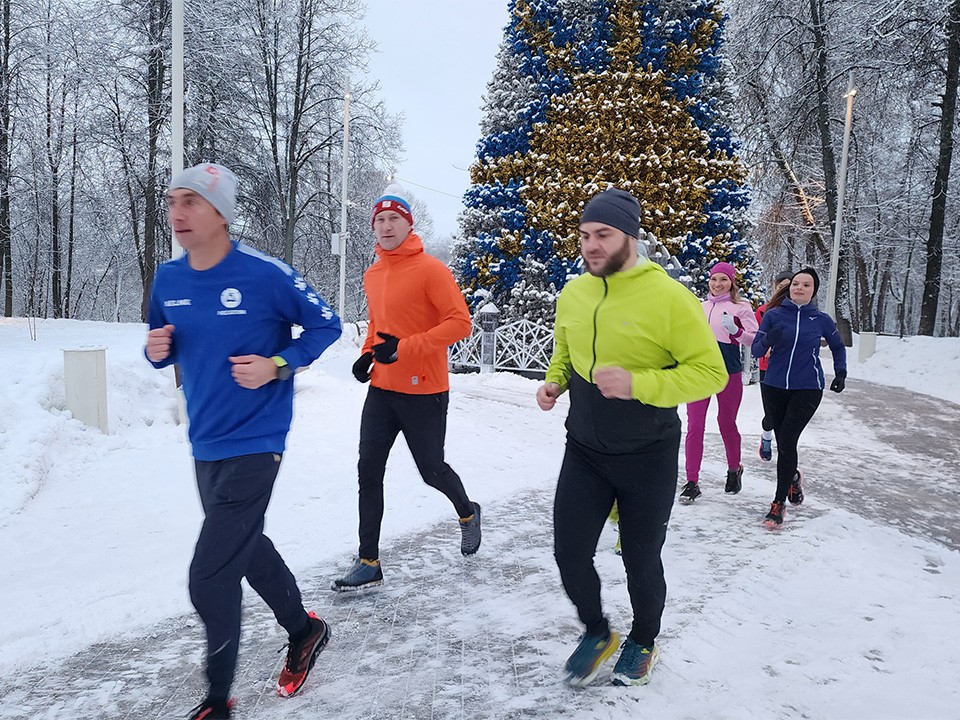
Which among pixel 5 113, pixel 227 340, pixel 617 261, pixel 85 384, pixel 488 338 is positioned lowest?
pixel 85 384

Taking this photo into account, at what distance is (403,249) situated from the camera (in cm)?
384

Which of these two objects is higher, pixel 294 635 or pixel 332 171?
pixel 332 171

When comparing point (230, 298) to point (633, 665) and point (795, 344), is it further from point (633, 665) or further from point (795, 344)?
point (795, 344)

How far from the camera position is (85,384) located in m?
6.27

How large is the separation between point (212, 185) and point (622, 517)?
2090 millimetres

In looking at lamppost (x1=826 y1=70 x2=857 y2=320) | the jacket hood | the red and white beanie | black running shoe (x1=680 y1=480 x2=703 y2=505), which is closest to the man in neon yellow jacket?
the jacket hood

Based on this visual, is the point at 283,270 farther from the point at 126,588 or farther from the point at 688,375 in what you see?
the point at 126,588

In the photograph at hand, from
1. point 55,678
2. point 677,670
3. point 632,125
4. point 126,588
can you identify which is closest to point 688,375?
point 677,670

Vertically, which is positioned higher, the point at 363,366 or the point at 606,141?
the point at 606,141

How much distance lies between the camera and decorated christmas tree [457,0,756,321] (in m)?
13.8

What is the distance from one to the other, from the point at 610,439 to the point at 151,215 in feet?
70.0

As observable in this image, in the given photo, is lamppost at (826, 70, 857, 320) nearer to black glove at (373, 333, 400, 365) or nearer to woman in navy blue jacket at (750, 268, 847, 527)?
woman in navy blue jacket at (750, 268, 847, 527)

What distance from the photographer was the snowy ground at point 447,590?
2.81 meters

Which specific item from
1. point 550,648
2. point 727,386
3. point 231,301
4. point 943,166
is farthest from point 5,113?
point 943,166
